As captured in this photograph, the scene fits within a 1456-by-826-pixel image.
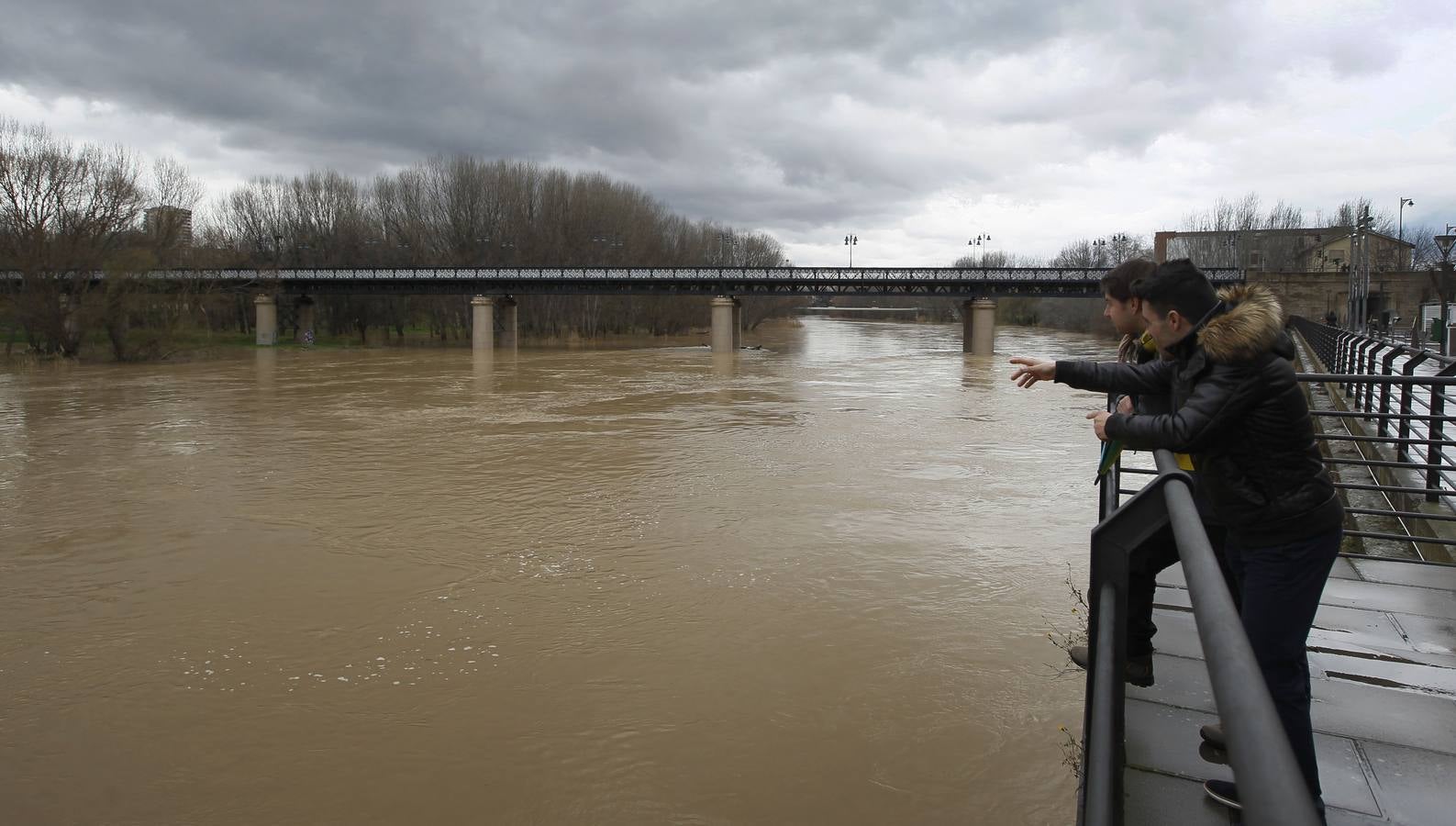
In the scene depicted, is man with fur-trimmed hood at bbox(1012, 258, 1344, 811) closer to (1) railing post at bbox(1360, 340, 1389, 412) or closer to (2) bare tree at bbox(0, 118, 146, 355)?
(1) railing post at bbox(1360, 340, 1389, 412)

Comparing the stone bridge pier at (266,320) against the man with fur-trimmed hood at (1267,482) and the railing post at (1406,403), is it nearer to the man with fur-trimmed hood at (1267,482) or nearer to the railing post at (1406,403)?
the railing post at (1406,403)

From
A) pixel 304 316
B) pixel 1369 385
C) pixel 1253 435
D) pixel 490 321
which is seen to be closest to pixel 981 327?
pixel 490 321

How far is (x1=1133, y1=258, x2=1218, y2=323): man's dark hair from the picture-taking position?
12.1 feet

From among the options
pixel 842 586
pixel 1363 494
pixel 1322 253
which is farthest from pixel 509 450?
pixel 1322 253

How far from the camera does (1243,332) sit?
3.22 metres

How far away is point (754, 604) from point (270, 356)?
57361 mm

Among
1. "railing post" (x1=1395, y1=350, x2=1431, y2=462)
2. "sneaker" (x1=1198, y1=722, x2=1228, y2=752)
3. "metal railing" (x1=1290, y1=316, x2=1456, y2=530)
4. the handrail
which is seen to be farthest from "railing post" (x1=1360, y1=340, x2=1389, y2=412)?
the handrail

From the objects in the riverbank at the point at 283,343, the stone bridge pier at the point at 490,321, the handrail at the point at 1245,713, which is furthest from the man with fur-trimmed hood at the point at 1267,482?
the stone bridge pier at the point at 490,321

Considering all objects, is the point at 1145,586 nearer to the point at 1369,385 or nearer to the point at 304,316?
the point at 1369,385

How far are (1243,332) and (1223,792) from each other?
1598 mm

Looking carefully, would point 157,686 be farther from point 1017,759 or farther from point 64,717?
point 1017,759

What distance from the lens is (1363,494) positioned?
9.23 meters

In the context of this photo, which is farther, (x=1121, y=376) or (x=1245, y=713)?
(x=1121, y=376)

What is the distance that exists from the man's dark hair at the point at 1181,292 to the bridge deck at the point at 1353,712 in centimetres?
171
